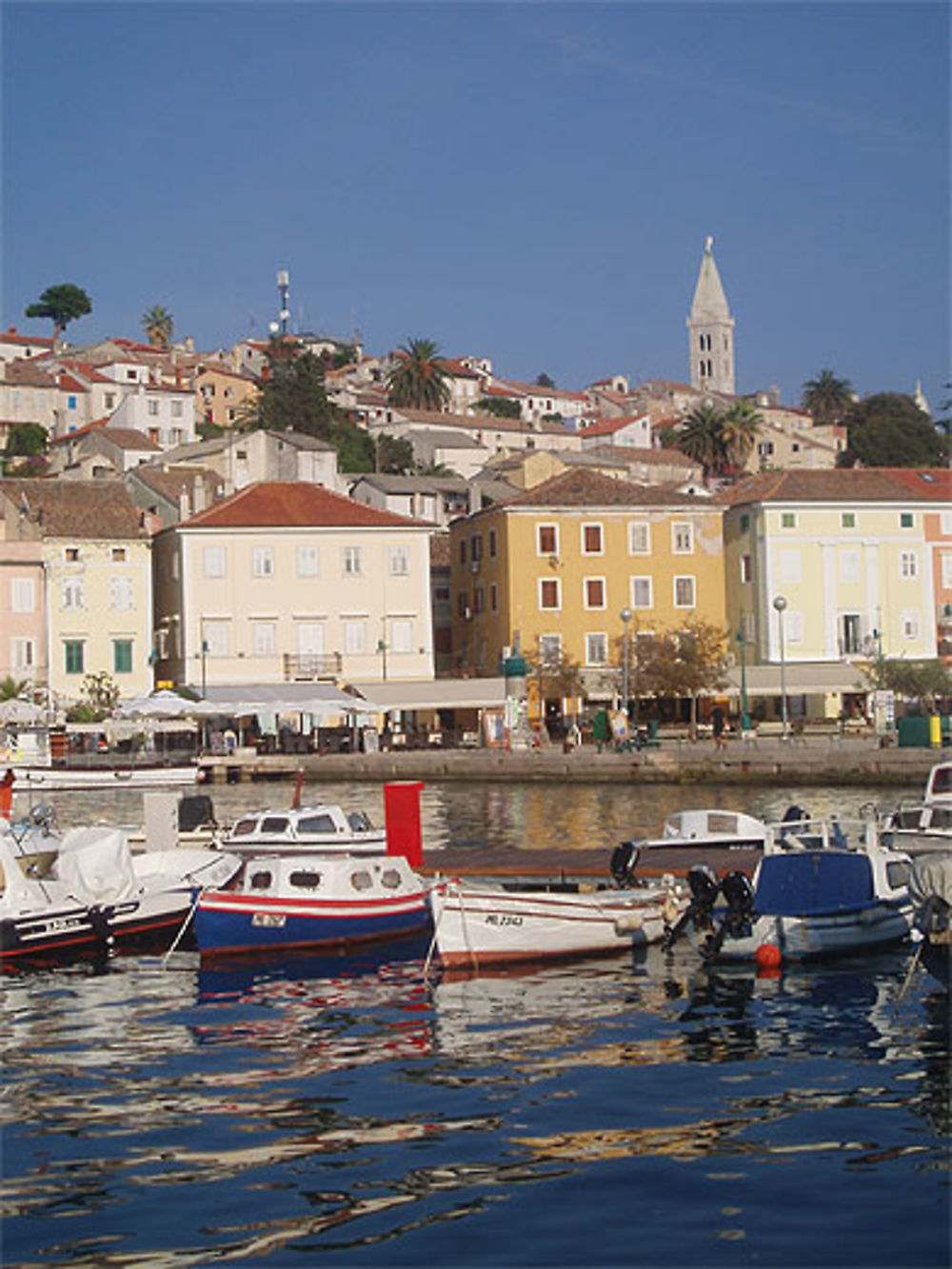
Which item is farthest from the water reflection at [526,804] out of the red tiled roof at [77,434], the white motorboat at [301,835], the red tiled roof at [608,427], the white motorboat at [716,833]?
the red tiled roof at [608,427]

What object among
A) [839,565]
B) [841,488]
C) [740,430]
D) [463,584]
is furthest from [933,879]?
[740,430]

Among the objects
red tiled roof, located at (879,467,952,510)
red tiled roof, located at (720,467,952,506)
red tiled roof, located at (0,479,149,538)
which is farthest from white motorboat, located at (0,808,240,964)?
red tiled roof, located at (879,467,952,510)

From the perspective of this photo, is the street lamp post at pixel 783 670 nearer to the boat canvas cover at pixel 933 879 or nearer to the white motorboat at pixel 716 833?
the white motorboat at pixel 716 833

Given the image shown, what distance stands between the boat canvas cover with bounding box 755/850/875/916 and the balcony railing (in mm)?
49982

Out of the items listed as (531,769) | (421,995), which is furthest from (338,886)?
(531,769)

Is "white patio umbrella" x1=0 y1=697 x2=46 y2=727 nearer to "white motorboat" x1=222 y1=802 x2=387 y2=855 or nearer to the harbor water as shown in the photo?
"white motorboat" x1=222 y1=802 x2=387 y2=855

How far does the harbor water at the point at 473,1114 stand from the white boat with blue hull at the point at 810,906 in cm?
47

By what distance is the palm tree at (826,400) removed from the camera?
18675 centimetres

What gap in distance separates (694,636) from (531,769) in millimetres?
15343

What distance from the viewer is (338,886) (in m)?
27.3

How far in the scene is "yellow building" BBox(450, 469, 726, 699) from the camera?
78000 mm

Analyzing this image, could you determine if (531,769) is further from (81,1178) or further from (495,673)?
(81,1178)

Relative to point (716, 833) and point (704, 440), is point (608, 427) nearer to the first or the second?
point (704, 440)

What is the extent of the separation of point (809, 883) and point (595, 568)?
53684mm
